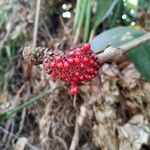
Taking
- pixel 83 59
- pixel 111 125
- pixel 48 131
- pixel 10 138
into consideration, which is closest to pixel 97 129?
pixel 111 125

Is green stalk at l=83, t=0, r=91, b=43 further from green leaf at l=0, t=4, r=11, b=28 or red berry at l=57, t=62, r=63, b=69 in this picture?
red berry at l=57, t=62, r=63, b=69

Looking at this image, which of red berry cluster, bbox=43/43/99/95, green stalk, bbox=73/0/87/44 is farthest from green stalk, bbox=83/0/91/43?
red berry cluster, bbox=43/43/99/95

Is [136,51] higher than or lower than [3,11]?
lower

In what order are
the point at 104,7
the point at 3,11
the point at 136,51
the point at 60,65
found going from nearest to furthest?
the point at 60,65, the point at 136,51, the point at 104,7, the point at 3,11

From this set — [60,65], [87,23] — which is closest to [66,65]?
[60,65]

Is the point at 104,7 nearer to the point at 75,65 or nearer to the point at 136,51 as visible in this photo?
the point at 136,51

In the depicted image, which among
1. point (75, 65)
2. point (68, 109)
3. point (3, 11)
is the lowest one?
point (68, 109)

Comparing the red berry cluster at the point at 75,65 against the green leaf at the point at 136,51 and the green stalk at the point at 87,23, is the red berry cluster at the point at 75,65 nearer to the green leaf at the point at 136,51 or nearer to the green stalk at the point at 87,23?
the green leaf at the point at 136,51

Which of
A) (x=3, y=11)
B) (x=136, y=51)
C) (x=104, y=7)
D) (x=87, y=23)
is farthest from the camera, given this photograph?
(x=3, y=11)

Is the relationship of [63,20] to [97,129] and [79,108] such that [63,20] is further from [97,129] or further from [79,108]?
[97,129]
